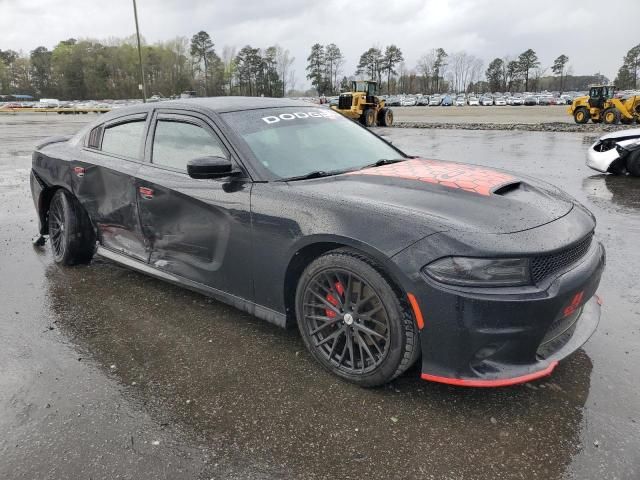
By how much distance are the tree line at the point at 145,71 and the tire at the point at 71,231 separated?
97.0 meters

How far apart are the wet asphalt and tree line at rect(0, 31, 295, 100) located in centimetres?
9862

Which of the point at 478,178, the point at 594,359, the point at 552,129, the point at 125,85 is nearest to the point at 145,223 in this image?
the point at 478,178

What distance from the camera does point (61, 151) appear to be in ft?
15.4

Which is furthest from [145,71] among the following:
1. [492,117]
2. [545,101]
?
[492,117]

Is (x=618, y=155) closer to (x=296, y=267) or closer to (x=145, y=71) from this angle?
(x=296, y=267)

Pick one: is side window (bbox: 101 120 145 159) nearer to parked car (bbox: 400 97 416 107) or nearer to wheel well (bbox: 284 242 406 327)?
wheel well (bbox: 284 242 406 327)

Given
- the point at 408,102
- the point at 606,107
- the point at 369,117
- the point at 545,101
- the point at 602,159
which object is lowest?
the point at 602,159

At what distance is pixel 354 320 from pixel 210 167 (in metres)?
1.25

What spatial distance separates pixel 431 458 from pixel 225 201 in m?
1.88

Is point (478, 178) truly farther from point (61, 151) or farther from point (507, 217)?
point (61, 151)

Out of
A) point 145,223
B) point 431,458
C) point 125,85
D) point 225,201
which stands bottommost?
point 431,458

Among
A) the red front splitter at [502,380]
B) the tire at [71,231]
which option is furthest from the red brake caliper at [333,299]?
the tire at [71,231]

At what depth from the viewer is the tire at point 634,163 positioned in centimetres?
895

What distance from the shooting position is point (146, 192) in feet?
12.0
